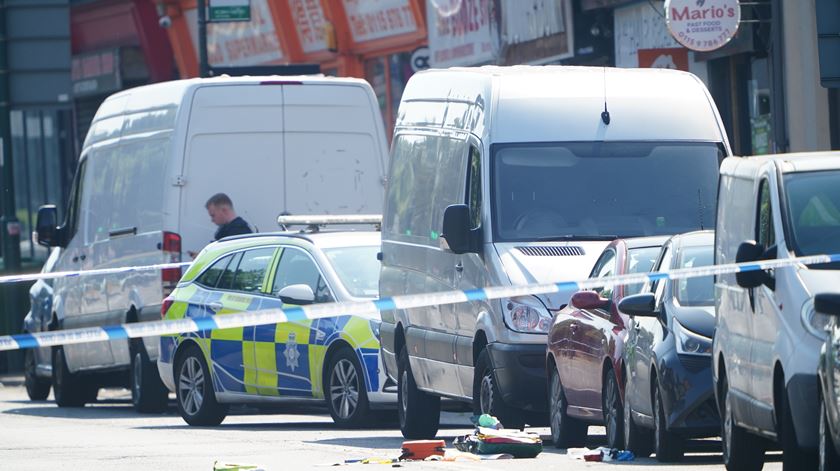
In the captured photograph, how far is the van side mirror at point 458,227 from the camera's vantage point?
13867mm

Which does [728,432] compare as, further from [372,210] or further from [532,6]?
[532,6]

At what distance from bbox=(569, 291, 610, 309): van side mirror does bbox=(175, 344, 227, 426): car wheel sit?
202 inches

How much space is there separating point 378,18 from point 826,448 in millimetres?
24613

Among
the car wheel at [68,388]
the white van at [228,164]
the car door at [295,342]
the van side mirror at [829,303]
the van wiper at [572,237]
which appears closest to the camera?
the van side mirror at [829,303]

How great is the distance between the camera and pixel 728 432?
1049 cm

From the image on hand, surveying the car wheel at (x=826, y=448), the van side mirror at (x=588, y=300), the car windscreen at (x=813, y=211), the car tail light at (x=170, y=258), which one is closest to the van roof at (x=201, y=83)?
the car tail light at (x=170, y=258)

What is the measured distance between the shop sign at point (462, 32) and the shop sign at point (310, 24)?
15.0ft

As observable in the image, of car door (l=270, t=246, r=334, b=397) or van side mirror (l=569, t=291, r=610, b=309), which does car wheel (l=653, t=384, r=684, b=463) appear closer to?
van side mirror (l=569, t=291, r=610, b=309)

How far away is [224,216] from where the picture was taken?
61.5 ft

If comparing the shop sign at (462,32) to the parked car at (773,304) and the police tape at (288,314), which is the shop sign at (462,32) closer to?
the police tape at (288,314)

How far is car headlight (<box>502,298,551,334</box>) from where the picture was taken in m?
13.4

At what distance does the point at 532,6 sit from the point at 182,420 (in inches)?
415

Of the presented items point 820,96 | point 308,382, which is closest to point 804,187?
point 308,382

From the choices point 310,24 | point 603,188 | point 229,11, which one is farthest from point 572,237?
point 310,24
